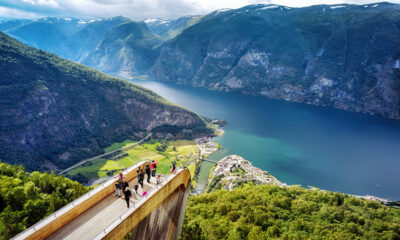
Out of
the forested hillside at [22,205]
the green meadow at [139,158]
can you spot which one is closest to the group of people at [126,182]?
the forested hillside at [22,205]

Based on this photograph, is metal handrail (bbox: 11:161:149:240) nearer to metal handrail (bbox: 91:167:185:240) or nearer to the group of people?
Result: the group of people

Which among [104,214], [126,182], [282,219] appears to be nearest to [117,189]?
[126,182]

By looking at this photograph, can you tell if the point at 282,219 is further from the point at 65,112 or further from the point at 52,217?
the point at 65,112

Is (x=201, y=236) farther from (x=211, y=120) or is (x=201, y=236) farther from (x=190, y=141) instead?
(x=211, y=120)

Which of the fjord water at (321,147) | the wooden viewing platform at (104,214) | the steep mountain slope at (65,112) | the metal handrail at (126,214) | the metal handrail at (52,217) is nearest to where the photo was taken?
the metal handrail at (52,217)

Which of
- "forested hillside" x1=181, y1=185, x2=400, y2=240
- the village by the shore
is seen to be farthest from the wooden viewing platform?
the village by the shore

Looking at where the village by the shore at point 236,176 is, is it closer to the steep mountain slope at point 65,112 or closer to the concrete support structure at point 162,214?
the steep mountain slope at point 65,112
